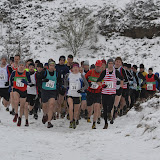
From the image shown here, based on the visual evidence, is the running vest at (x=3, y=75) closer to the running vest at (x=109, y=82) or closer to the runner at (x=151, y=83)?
the running vest at (x=109, y=82)

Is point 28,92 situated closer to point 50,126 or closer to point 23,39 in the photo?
point 50,126

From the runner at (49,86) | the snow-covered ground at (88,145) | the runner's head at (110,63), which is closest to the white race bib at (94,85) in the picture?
the runner's head at (110,63)

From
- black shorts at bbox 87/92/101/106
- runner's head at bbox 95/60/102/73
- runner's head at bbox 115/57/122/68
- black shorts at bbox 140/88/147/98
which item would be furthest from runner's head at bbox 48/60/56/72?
black shorts at bbox 140/88/147/98

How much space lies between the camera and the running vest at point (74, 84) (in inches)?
297

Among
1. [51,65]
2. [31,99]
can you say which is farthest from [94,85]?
[31,99]

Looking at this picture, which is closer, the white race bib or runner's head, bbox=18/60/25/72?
runner's head, bbox=18/60/25/72

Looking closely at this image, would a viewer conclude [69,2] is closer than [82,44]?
No

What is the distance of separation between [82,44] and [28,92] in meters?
21.8

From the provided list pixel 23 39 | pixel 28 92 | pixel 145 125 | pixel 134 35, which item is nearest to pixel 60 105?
pixel 28 92

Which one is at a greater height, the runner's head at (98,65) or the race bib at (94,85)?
the runner's head at (98,65)

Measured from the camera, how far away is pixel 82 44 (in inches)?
1161

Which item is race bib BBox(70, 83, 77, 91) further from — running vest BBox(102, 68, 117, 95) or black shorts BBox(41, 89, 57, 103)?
running vest BBox(102, 68, 117, 95)

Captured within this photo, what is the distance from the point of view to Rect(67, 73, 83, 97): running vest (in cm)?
753

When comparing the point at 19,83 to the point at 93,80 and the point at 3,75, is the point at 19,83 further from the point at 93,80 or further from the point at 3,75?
the point at 93,80
